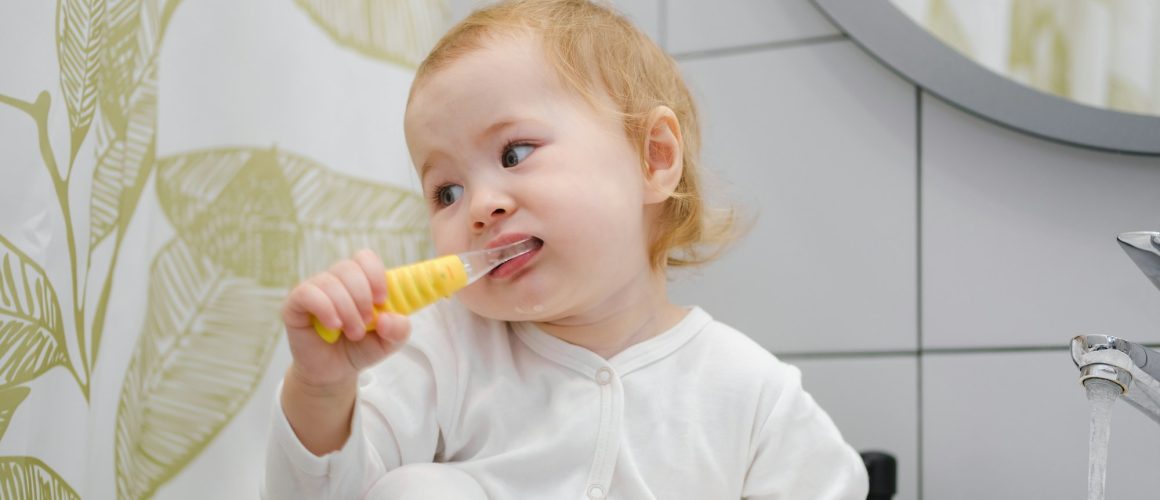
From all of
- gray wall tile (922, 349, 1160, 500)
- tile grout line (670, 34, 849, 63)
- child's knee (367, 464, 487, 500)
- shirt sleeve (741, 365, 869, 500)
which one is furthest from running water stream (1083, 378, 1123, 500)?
tile grout line (670, 34, 849, 63)

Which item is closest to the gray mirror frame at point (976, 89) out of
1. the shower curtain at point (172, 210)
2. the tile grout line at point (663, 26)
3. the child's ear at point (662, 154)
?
the tile grout line at point (663, 26)

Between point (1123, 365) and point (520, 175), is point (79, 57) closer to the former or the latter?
point (520, 175)

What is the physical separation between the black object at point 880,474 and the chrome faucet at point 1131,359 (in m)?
0.27

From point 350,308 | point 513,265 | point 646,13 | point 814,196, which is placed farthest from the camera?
point 646,13

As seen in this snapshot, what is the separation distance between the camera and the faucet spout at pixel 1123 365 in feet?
2.48

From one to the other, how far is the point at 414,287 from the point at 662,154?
1.23 feet

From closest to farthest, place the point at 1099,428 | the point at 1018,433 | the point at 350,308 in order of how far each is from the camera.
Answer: the point at 350,308 → the point at 1099,428 → the point at 1018,433

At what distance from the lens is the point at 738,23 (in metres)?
1.27

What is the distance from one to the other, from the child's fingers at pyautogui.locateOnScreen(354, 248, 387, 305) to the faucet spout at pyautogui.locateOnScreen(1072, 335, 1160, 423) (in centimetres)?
48

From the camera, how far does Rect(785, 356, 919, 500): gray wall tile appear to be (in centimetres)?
115

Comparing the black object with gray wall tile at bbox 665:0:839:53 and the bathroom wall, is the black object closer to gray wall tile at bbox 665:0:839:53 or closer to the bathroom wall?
the bathroom wall

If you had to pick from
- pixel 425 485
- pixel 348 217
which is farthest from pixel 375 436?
pixel 348 217

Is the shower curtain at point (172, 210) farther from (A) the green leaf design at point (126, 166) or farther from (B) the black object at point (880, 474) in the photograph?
(B) the black object at point (880, 474)

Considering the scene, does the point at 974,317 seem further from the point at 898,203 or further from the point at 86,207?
the point at 86,207
